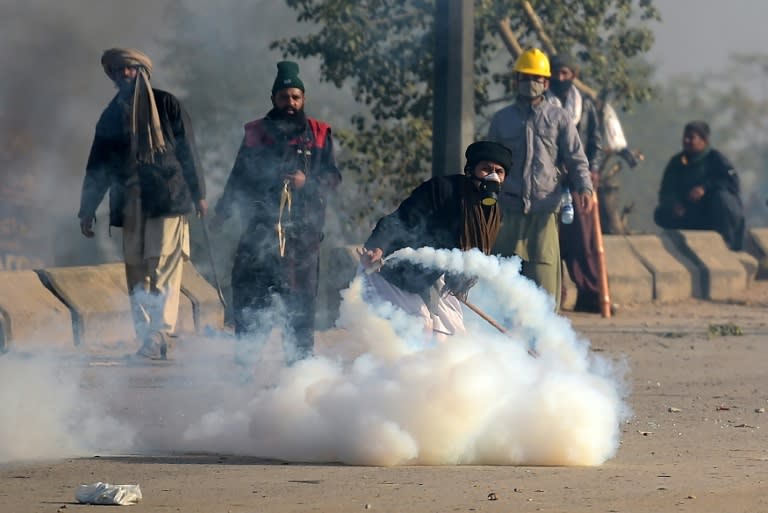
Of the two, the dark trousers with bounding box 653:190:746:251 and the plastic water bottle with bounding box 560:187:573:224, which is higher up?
the dark trousers with bounding box 653:190:746:251

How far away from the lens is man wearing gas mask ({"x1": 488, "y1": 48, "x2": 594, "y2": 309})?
34.9ft

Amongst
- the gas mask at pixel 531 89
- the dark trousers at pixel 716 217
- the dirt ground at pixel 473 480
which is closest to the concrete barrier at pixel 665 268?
the dark trousers at pixel 716 217

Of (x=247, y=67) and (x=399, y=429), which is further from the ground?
(x=247, y=67)

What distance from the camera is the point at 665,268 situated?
16828 mm

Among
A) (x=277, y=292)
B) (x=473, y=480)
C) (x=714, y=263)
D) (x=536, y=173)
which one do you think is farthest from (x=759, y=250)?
(x=473, y=480)

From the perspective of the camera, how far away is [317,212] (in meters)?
9.68

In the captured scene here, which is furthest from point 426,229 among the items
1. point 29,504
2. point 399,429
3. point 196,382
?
point 29,504

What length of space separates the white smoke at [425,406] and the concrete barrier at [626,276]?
839 centimetres

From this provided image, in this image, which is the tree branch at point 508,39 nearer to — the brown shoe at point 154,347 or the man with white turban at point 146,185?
the man with white turban at point 146,185

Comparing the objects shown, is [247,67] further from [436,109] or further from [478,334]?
[478,334]

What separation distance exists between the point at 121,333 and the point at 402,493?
18.0 feet

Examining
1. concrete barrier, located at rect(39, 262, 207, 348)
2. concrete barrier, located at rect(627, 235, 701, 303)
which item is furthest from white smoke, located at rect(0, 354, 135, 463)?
concrete barrier, located at rect(627, 235, 701, 303)

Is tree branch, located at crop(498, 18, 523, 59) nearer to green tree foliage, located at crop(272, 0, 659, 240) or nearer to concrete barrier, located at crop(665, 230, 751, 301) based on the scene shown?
green tree foliage, located at crop(272, 0, 659, 240)

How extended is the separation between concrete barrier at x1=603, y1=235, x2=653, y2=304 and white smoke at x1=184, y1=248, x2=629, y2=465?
8.39 m
